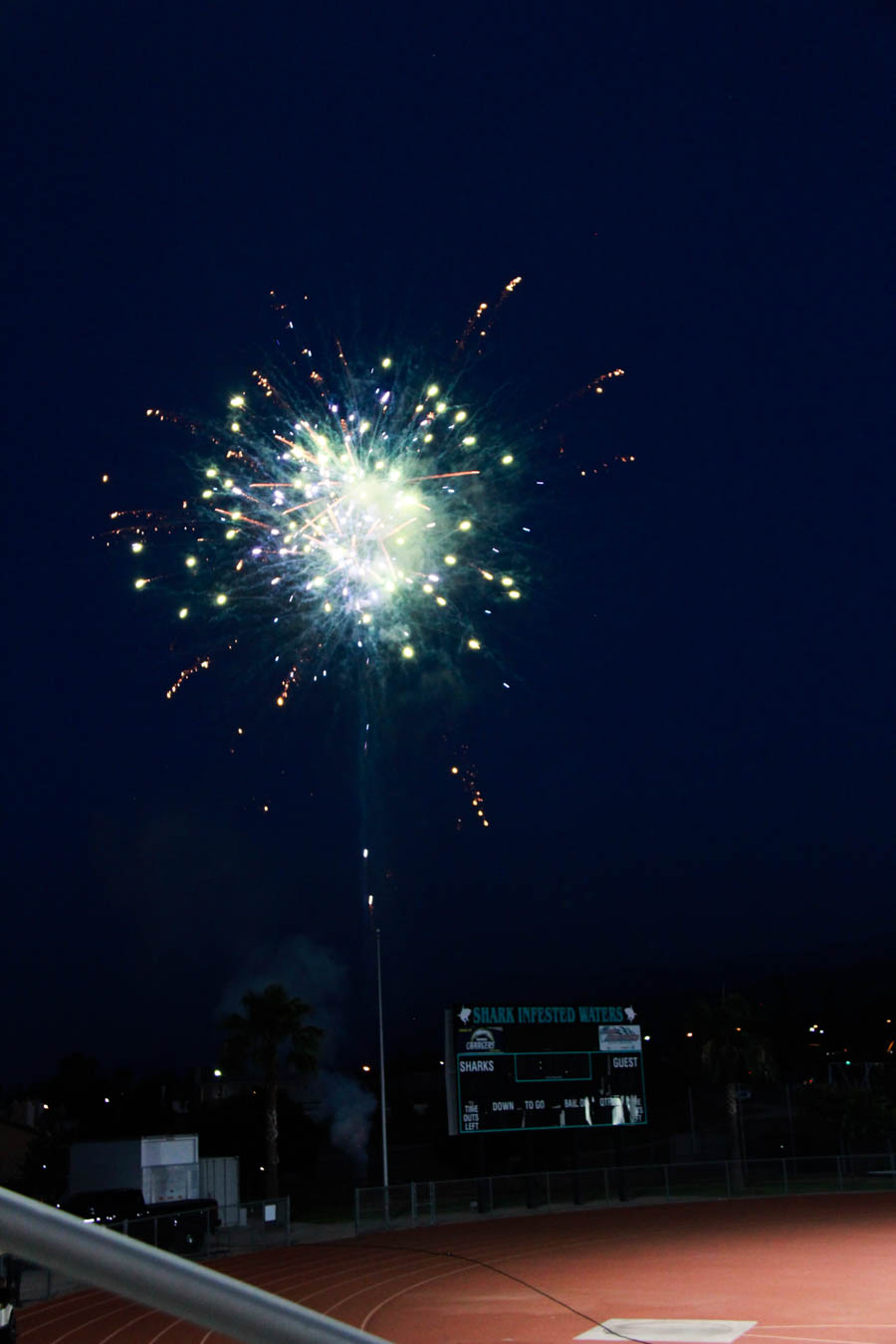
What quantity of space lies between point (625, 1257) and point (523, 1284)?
4.48 m

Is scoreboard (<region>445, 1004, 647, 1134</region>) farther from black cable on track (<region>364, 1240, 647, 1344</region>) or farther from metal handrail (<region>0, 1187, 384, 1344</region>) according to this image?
metal handrail (<region>0, 1187, 384, 1344</region>)

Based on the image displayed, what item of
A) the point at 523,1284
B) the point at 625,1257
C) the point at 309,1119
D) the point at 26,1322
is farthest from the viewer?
the point at 309,1119

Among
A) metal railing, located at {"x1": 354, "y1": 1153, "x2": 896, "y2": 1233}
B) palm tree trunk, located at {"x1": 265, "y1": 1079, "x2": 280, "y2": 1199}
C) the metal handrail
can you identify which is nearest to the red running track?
Result: metal railing, located at {"x1": 354, "y1": 1153, "x2": 896, "y2": 1233}

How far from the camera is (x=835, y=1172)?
41781mm

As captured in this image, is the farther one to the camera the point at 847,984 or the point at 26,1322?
the point at 847,984

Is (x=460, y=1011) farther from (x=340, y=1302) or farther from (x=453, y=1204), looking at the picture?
(x=340, y=1302)

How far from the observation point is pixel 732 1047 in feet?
145

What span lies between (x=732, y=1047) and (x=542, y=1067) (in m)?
11.5

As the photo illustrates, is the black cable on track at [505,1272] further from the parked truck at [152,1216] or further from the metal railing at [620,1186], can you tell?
the metal railing at [620,1186]

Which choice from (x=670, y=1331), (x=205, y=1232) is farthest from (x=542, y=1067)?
(x=670, y=1331)

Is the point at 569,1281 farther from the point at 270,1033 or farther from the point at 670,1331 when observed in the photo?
the point at 270,1033

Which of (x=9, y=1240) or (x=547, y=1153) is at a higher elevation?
(x=9, y=1240)

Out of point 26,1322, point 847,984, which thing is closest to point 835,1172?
point 26,1322

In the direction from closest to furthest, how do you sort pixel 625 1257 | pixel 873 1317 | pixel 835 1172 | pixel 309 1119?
pixel 873 1317, pixel 625 1257, pixel 835 1172, pixel 309 1119
